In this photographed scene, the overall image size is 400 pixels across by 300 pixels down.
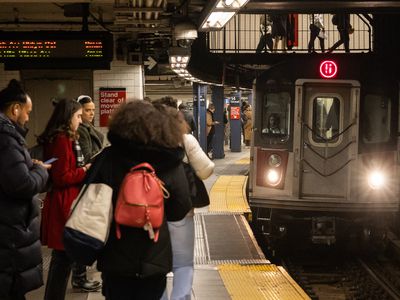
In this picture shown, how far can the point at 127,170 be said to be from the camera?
3.21 metres

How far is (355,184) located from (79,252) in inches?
239

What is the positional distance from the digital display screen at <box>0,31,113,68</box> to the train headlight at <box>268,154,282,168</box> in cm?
265

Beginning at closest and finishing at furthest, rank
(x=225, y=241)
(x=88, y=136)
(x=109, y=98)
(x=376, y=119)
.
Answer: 1. (x=88, y=136)
2. (x=225, y=241)
3. (x=376, y=119)
4. (x=109, y=98)

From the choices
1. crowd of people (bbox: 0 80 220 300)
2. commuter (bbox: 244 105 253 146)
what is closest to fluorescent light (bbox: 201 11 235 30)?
crowd of people (bbox: 0 80 220 300)

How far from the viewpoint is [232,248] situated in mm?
7766

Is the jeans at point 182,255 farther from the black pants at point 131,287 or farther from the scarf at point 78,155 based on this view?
the black pants at point 131,287

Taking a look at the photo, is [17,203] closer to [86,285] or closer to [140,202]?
[140,202]

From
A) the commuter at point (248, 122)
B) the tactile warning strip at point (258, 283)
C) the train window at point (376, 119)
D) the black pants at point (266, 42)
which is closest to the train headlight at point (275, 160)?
the train window at point (376, 119)

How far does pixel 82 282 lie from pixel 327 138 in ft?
14.6

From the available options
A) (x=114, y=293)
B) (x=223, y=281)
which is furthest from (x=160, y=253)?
(x=223, y=281)

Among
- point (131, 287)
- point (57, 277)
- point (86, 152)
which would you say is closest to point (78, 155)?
point (86, 152)

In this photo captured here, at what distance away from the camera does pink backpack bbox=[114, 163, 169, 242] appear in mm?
3107

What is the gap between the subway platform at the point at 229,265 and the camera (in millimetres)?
5766

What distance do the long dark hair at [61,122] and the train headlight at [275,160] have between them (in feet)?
15.1
